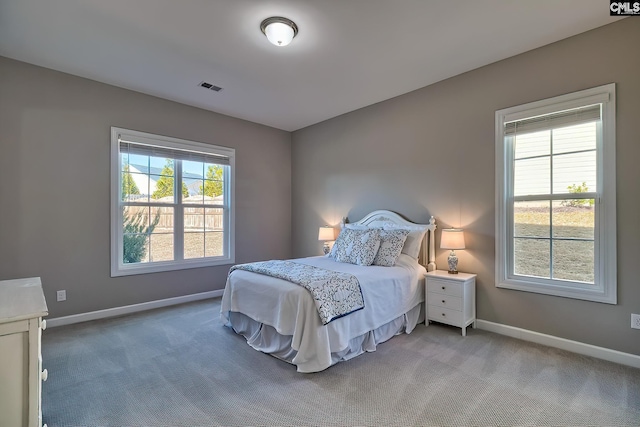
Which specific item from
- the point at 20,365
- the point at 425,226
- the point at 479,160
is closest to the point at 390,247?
the point at 425,226

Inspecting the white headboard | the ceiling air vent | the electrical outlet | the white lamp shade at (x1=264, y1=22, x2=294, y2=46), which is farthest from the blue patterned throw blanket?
the ceiling air vent

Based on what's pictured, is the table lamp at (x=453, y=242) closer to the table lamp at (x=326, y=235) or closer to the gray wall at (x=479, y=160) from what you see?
the gray wall at (x=479, y=160)

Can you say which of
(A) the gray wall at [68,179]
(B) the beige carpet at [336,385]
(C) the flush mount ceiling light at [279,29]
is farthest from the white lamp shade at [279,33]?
(B) the beige carpet at [336,385]

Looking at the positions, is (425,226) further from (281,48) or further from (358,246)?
(281,48)

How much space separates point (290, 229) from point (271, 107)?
223 cm

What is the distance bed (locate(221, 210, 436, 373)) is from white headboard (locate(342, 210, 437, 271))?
12 millimetres

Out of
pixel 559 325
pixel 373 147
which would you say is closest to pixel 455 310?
pixel 559 325

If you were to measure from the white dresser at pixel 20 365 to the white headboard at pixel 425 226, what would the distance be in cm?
337

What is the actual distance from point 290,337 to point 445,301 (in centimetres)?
170

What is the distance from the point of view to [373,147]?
4340 mm

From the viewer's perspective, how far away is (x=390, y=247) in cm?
343

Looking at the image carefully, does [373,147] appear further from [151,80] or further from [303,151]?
[151,80]

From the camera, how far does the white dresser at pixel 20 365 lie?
1236 millimetres

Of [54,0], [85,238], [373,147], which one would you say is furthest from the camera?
[373,147]
